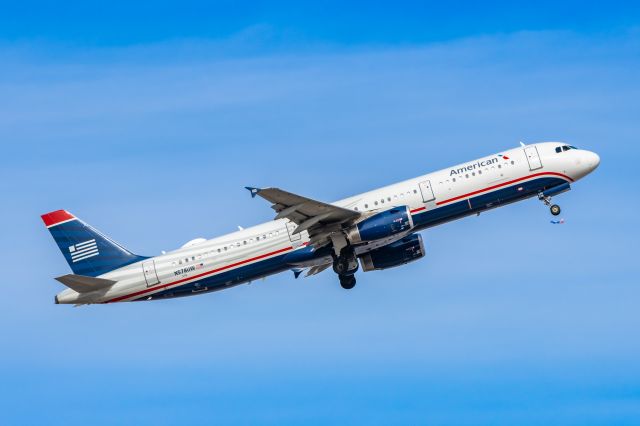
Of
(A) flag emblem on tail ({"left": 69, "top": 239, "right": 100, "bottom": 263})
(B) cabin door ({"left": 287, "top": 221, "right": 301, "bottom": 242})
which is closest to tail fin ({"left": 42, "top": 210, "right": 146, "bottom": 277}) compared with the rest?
(A) flag emblem on tail ({"left": 69, "top": 239, "right": 100, "bottom": 263})

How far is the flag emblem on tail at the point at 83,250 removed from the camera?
73.4m

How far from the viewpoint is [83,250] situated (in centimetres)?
7344

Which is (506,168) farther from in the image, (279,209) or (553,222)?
(279,209)

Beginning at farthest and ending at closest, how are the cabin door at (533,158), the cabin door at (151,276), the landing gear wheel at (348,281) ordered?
the landing gear wheel at (348,281), the cabin door at (151,276), the cabin door at (533,158)

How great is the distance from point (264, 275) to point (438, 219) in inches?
464

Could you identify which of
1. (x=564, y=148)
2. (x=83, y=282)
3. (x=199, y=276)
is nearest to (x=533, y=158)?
(x=564, y=148)

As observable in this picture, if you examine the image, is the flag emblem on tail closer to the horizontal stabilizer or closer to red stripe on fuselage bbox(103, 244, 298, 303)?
the horizontal stabilizer

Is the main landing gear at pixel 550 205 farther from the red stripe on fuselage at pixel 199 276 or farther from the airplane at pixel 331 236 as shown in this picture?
the red stripe on fuselage at pixel 199 276

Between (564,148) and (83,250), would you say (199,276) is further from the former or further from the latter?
(564,148)

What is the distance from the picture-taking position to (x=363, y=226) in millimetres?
68688

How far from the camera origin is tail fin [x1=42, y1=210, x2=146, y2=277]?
7312 cm

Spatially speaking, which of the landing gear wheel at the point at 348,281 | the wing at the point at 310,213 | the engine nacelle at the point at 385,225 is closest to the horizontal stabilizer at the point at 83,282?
the wing at the point at 310,213

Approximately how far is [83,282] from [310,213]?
15.1m

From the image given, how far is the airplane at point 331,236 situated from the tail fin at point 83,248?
7 cm
